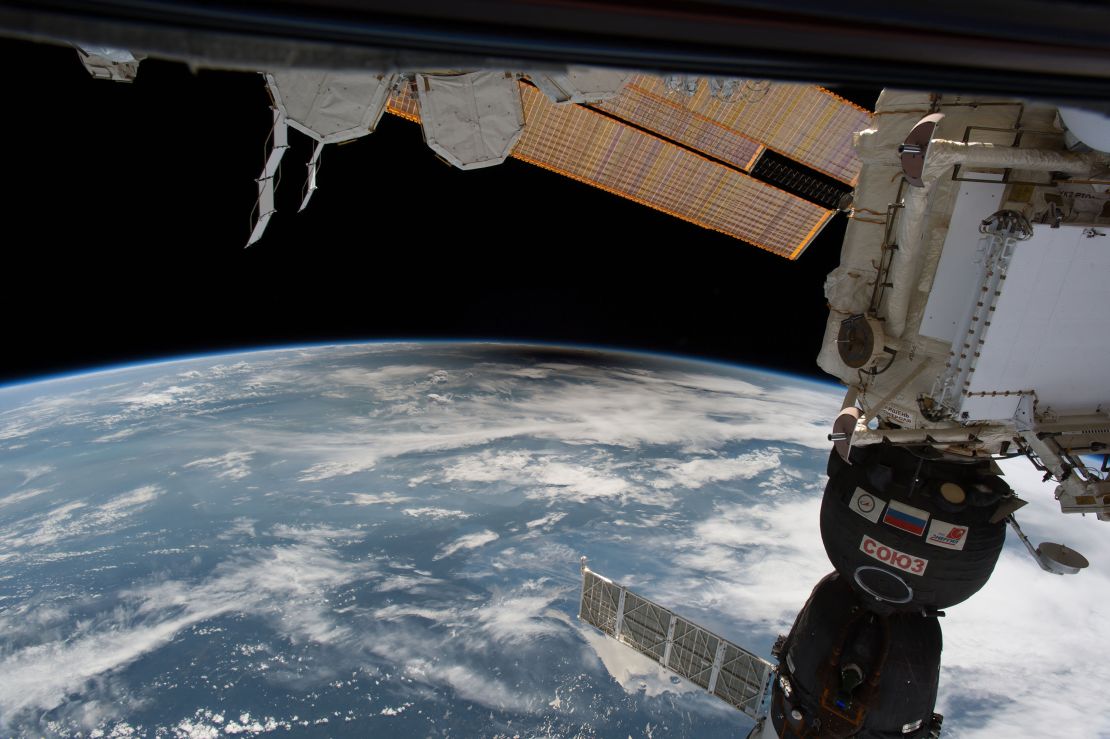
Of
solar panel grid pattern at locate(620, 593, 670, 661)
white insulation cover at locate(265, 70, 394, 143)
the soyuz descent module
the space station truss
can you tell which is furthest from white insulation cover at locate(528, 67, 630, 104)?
solar panel grid pattern at locate(620, 593, 670, 661)

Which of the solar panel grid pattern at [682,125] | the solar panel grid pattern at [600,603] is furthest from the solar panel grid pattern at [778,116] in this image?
the solar panel grid pattern at [600,603]

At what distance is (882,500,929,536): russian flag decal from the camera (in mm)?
3760

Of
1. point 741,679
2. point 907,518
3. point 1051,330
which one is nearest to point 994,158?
point 1051,330

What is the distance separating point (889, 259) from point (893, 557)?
219 cm

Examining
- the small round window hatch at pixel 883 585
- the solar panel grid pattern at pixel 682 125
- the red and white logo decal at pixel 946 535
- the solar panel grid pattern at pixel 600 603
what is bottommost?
the solar panel grid pattern at pixel 600 603

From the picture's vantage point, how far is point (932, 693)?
411 centimetres

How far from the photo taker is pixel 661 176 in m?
4.25

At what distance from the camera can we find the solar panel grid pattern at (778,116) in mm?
3717

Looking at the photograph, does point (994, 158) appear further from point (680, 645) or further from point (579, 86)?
point (680, 645)

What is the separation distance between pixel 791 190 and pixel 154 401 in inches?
1572

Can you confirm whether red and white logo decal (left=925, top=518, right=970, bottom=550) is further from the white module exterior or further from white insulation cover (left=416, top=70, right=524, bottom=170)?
white insulation cover (left=416, top=70, right=524, bottom=170)

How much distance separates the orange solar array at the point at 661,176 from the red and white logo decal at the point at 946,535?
2.44 m

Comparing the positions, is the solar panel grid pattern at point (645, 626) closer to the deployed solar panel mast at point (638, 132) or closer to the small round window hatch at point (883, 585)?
the small round window hatch at point (883, 585)

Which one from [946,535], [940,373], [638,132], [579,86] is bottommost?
[946,535]
